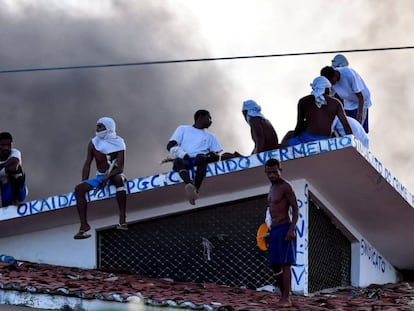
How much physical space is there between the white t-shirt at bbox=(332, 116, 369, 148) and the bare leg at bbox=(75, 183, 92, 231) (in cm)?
288

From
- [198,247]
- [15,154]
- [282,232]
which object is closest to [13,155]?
[15,154]

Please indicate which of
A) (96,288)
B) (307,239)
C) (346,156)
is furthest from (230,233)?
(96,288)

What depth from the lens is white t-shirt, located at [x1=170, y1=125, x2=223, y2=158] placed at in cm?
1152

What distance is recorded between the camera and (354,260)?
1332 centimetres

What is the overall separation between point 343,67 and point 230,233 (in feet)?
8.83

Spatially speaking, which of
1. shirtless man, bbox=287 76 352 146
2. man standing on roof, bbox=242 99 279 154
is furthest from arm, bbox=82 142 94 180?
shirtless man, bbox=287 76 352 146

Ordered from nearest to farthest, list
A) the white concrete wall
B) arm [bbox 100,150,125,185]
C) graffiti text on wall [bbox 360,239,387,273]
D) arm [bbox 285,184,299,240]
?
1. arm [bbox 285,184,299,240]
2. arm [bbox 100,150,125,185]
3. the white concrete wall
4. graffiti text on wall [bbox 360,239,387,273]

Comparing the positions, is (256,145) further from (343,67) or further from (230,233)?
(343,67)

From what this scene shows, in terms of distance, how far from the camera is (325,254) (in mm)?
12438

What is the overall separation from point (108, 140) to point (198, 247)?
1638mm

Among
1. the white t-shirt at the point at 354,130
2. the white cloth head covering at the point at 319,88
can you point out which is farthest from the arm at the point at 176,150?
the white t-shirt at the point at 354,130

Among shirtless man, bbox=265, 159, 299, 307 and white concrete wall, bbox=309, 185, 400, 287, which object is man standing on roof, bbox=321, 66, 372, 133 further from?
shirtless man, bbox=265, 159, 299, 307

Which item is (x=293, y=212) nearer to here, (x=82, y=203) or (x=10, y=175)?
(x=82, y=203)

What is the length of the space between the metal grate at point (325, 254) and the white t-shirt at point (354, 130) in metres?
0.93
